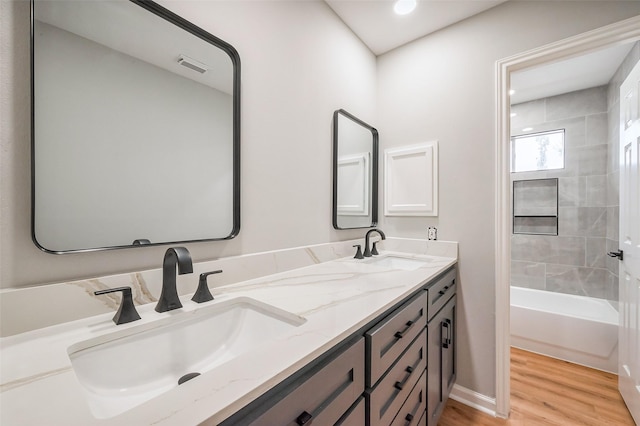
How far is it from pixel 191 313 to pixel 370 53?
2.20 m

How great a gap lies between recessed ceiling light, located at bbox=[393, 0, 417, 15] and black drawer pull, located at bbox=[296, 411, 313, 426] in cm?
208

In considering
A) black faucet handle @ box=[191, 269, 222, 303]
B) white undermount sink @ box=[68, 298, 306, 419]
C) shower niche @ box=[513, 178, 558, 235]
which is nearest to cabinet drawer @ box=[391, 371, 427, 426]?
white undermount sink @ box=[68, 298, 306, 419]

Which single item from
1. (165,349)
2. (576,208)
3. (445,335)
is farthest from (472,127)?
(576,208)

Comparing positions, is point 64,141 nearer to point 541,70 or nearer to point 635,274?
point 635,274

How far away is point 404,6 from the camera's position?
1.62 metres

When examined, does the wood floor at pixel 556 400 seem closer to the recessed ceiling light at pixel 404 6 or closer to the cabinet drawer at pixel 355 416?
the cabinet drawer at pixel 355 416

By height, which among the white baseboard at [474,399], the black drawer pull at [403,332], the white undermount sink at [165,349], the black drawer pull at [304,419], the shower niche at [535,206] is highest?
the shower niche at [535,206]

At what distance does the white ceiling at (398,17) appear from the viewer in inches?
64.3

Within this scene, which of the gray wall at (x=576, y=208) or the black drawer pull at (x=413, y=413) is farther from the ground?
the gray wall at (x=576, y=208)

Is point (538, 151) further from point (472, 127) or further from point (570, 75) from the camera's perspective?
point (472, 127)

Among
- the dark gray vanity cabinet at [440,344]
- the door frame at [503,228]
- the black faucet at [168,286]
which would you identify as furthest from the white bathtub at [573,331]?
the black faucet at [168,286]

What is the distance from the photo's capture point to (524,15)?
1.57 metres

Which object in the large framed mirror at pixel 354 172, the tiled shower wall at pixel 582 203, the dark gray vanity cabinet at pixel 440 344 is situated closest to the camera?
the dark gray vanity cabinet at pixel 440 344

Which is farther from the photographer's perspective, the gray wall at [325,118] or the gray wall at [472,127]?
the gray wall at [472,127]
